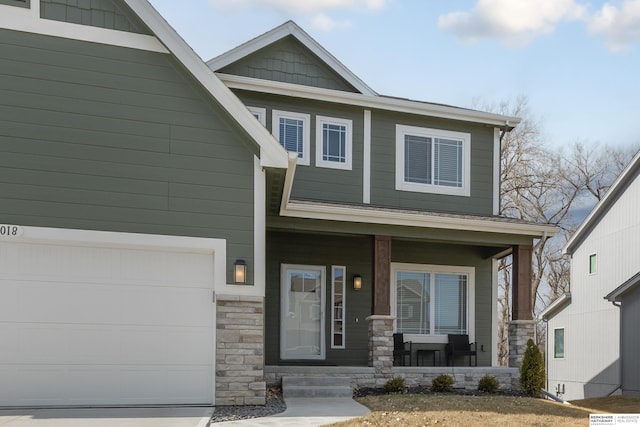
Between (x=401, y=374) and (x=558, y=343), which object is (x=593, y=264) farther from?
(x=401, y=374)

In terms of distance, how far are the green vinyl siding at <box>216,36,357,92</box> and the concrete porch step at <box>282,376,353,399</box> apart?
6.12 m

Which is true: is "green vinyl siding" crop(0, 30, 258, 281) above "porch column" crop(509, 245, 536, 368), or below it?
above

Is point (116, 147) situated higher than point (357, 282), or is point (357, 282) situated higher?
point (116, 147)

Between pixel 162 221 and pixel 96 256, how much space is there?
998 mm

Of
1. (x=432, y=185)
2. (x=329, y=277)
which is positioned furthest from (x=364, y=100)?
(x=329, y=277)

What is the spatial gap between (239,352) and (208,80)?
3762 mm

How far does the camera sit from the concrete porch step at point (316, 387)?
10180mm

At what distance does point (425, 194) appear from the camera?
1343 centimetres

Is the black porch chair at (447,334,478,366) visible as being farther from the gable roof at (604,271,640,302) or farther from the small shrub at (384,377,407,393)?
the gable roof at (604,271,640,302)

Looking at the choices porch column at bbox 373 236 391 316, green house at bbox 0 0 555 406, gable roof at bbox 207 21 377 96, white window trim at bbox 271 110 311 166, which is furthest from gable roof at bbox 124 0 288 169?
white window trim at bbox 271 110 311 166

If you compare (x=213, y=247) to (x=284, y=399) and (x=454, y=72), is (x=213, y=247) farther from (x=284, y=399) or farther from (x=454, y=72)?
(x=454, y=72)

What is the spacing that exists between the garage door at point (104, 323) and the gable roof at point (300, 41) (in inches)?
200

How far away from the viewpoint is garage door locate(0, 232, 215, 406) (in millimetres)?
8352

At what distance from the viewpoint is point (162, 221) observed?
875 centimetres
